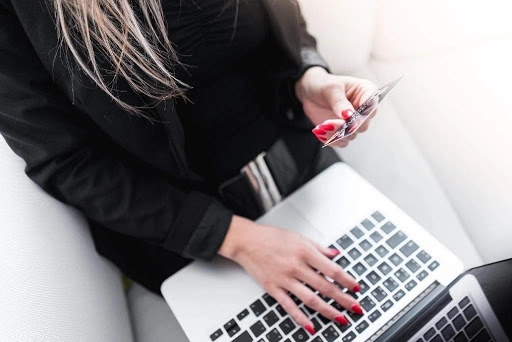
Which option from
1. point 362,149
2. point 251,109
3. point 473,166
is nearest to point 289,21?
point 251,109

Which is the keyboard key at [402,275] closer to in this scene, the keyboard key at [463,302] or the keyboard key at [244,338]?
the keyboard key at [463,302]

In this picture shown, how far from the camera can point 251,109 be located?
2.42 ft

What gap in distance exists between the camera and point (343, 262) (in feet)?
1.95

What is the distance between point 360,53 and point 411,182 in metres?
0.25

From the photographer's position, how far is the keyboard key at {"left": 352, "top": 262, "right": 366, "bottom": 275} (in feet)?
1.90

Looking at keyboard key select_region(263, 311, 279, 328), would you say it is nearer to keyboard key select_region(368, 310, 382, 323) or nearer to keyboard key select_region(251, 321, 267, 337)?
keyboard key select_region(251, 321, 267, 337)

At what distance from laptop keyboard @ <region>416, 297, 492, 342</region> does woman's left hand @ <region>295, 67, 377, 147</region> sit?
0.89 feet

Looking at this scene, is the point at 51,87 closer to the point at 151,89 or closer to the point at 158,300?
the point at 151,89

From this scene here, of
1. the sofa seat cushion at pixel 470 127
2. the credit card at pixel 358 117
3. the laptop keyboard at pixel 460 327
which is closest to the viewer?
the credit card at pixel 358 117

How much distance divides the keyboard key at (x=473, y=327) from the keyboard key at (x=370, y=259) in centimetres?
14

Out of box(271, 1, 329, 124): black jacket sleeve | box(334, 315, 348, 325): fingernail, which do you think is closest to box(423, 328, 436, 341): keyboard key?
box(334, 315, 348, 325): fingernail

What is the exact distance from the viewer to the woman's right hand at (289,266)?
55 cm

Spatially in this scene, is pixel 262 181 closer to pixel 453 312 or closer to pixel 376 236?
pixel 376 236

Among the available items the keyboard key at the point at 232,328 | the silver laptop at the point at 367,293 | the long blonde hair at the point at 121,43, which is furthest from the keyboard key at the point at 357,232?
the long blonde hair at the point at 121,43
